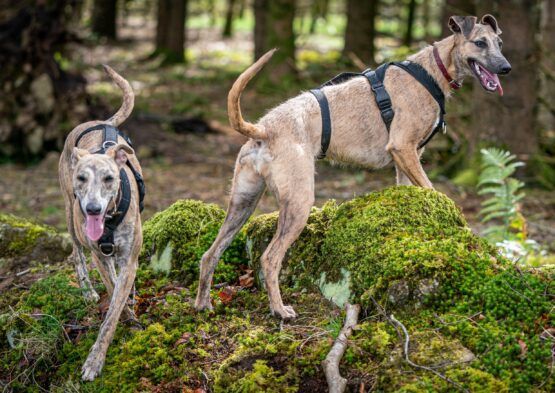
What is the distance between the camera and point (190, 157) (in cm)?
1408

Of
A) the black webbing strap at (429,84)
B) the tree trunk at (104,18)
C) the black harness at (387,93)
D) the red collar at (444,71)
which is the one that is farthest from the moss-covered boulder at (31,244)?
the tree trunk at (104,18)

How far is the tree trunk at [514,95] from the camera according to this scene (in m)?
10.5

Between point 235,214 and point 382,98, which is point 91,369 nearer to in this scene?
point 235,214

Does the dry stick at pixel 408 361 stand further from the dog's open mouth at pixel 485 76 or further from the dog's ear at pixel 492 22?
the dog's ear at pixel 492 22

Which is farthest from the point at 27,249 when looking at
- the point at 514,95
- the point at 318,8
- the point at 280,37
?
the point at 318,8

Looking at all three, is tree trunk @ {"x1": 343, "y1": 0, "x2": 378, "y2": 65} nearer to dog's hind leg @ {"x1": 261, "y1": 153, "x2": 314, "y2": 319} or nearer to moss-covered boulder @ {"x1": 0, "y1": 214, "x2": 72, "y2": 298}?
moss-covered boulder @ {"x1": 0, "y1": 214, "x2": 72, "y2": 298}

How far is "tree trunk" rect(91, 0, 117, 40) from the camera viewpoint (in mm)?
31328

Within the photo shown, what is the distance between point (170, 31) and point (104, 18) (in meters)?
7.44

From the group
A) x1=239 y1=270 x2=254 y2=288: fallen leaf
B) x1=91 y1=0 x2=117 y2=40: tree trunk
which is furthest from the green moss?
x1=91 y1=0 x2=117 y2=40: tree trunk

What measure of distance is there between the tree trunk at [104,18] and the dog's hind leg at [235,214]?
90.6 ft

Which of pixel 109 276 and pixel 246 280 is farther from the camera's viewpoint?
pixel 246 280

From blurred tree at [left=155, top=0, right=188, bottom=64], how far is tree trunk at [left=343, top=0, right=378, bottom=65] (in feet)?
24.0

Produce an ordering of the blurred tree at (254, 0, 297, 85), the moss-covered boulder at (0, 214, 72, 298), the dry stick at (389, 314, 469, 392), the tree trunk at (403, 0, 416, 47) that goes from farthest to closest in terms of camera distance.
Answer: the tree trunk at (403, 0, 416, 47)
the blurred tree at (254, 0, 297, 85)
the moss-covered boulder at (0, 214, 72, 298)
the dry stick at (389, 314, 469, 392)

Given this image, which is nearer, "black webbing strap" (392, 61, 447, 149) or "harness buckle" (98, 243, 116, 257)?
"harness buckle" (98, 243, 116, 257)
